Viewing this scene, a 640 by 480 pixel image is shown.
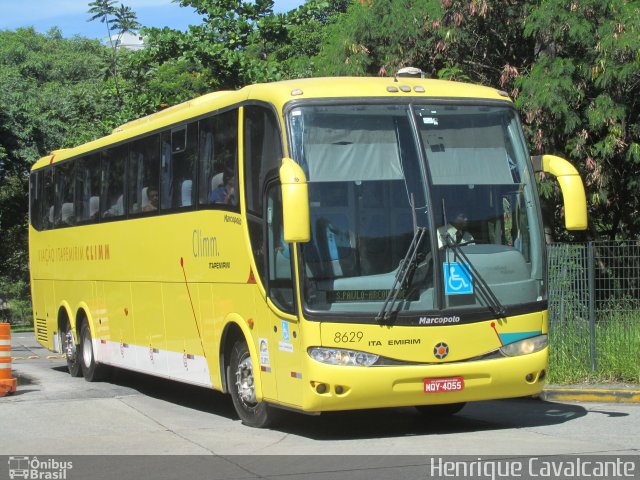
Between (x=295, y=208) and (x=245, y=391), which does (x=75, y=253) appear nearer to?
(x=245, y=391)

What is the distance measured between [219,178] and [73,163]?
6.69 m

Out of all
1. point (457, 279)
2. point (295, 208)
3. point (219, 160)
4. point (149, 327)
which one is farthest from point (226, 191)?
point (149, 327)

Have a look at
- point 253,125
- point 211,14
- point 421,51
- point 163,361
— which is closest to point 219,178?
point 253,125

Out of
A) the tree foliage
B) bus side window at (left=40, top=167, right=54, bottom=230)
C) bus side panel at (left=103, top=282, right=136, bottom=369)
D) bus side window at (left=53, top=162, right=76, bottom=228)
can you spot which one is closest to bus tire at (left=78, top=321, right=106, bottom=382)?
bus side panel at (left=103, top=282, right=136, bottom=369)

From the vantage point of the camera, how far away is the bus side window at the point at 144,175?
13.8 meters

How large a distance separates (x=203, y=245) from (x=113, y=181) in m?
3.88

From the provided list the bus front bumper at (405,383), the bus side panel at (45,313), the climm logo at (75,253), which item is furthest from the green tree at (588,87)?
the bus side panel at (45,313)

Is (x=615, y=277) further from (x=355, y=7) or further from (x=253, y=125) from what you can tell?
(x=355, y=7)

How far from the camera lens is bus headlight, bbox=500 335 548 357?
33.5ft

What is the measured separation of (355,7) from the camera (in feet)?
69.2

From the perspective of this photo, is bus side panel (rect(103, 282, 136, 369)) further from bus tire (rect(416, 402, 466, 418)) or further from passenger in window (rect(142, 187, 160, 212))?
bus tire (rect(416, 402, 466, 418))

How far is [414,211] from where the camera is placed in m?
9.92

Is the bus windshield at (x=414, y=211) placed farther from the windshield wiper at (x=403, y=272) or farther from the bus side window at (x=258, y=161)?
the bus side window at (x=258, y=161)
